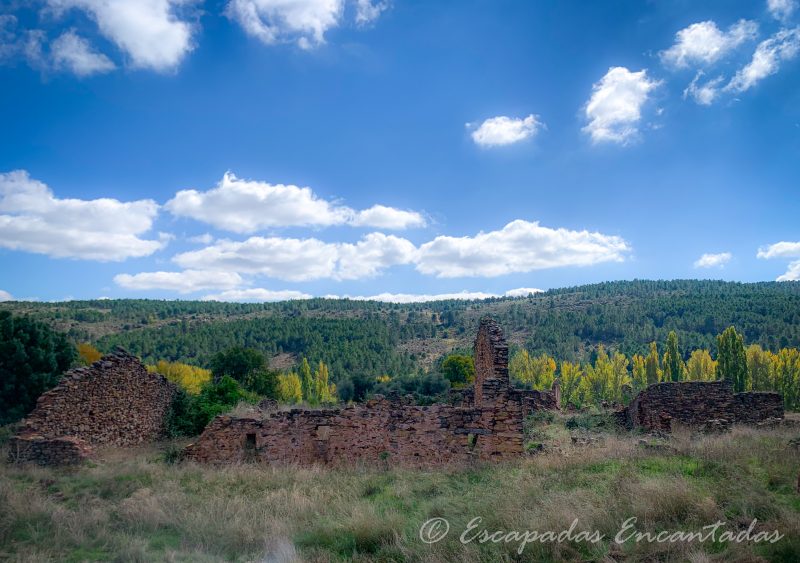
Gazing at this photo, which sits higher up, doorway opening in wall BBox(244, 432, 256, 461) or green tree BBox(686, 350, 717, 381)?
doorway opening in wall BBox(244, 432, 256, 461)

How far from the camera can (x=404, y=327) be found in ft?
452

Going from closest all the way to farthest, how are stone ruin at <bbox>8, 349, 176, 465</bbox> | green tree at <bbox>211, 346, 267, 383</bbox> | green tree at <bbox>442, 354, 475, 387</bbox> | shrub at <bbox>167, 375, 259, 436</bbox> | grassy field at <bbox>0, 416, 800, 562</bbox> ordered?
1. grassy field at <bbox>0, 416, 800, 562</bbox>
2. stone ruin at <bbox>8, 349, 176, 465</bbox>
3. shrub at <bbox>167, 375, 259, 436</bbox>
4. green tree at <bbox>211, 346, 267, 383</bbox>
5. green tree at <bbox>442, 354, 475, 387</bbox>

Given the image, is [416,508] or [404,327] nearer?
[416,508]

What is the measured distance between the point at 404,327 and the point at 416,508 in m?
131

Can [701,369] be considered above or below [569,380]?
above

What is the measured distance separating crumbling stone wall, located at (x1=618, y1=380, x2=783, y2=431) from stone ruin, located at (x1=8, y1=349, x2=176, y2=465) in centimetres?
1711

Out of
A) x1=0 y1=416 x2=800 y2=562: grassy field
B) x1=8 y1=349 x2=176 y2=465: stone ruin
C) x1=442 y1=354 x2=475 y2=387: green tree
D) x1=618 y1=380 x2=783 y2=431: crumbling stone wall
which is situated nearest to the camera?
x1=0 y1=416 x2=800 y2=562: grassy field

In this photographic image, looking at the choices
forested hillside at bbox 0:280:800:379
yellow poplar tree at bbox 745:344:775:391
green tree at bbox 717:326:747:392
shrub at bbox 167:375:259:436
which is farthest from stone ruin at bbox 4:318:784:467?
forested hillside at bbox 0:280:800:379

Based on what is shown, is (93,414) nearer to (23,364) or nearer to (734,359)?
(23,364)

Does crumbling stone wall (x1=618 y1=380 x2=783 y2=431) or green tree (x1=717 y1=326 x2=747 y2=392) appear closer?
crumbling stone wall (x1=618 y1=380 x2=783 y2=431)

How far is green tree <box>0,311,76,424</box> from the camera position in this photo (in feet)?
89.0

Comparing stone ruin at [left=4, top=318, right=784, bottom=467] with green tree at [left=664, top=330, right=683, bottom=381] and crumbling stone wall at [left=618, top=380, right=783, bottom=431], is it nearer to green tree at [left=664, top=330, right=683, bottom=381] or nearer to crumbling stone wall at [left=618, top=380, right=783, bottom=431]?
crumbling stone wall at [left=618, top=380, right=783, bottom=431]

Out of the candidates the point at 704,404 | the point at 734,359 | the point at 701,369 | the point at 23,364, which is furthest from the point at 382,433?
the point at 701,369

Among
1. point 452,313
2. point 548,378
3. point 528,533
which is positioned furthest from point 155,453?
point 452,313
